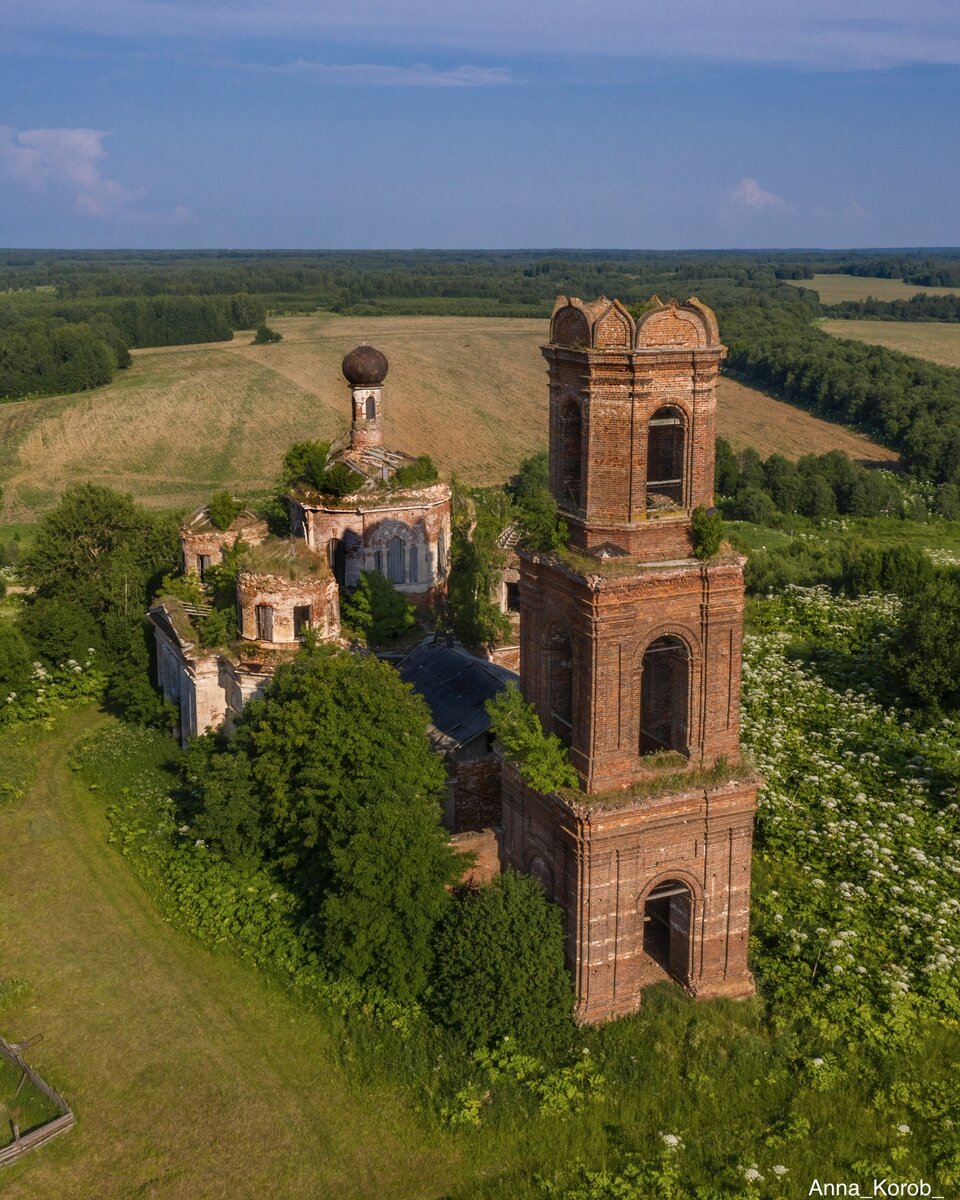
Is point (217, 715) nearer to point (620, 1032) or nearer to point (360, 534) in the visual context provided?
point (360, 534)

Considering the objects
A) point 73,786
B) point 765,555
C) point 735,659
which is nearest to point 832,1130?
point 735,659

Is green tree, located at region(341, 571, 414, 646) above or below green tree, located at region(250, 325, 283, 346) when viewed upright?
below

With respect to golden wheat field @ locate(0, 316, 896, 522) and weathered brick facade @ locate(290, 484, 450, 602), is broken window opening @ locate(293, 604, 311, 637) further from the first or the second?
golden wheat field @ locate(0, 316, 896, 522)

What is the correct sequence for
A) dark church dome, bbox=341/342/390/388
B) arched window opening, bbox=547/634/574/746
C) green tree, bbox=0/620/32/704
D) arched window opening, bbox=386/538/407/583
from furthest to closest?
green tree, bbox=0/620/32/704 < dark church dome, bbox=341/342/390/388 < arched window opening, bbox=386/538/407/583 < arched window opening, bbox=547/634/574/746

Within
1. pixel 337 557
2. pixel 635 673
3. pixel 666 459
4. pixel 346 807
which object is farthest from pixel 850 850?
pixel 337 557

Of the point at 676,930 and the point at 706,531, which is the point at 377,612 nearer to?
the point at 676,930

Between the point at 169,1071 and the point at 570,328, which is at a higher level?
the point at 570,328

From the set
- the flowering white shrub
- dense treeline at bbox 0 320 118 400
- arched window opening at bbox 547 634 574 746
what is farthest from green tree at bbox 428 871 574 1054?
dense treeline at bbox 0 320 118 400
